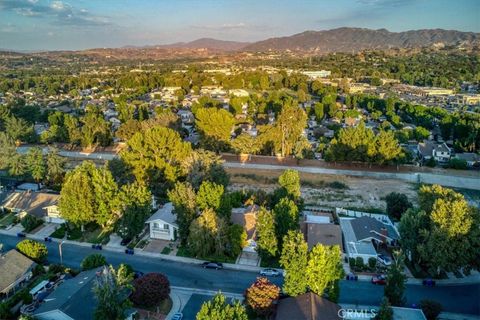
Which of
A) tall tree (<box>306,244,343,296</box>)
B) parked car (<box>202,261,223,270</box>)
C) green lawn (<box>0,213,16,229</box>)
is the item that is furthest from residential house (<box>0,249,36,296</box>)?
tall tree (<box>306,244,343,296</box>)

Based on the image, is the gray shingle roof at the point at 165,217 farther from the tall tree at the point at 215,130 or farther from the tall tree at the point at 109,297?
the tall tree at the point at 215,130

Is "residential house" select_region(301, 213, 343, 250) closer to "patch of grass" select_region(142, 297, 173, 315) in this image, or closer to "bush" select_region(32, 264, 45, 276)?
"patch of grass" select_region(142, 297, 173, 315)

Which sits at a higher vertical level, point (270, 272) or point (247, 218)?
point (247, 218)

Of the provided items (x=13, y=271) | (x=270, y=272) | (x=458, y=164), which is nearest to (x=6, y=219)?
(x=13, y=271)

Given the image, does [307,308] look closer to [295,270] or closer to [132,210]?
[295,270]

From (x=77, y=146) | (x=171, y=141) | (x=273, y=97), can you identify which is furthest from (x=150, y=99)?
(x=171, y=141)
